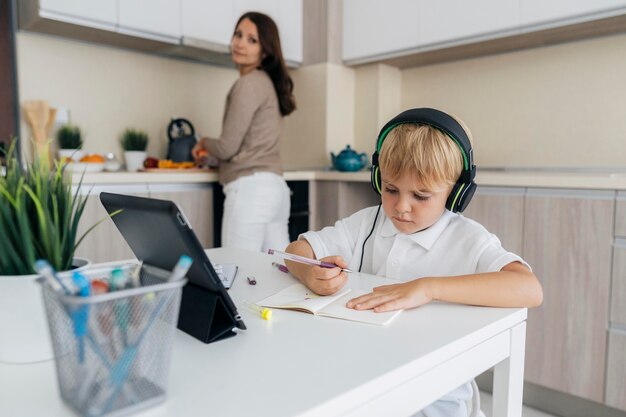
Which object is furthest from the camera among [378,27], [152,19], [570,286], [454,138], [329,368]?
[378,27]

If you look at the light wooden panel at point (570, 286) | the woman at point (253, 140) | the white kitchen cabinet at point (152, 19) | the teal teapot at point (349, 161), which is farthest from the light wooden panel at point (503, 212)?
the white kitchen cabinet at point (152, 19)

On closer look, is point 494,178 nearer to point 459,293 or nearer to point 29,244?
point 459,293

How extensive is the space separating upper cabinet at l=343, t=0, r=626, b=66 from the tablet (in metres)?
2.26

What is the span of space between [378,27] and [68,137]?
1790 mm

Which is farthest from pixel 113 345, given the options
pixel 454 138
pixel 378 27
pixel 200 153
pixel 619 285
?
pixel 378 27

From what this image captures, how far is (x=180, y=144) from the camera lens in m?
2.89

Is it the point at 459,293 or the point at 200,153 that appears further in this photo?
the point at 200,153

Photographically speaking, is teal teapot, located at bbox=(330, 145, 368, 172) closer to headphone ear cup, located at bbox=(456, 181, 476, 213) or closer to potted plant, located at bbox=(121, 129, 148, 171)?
potted plant, located at bbox=(121, 129, 148, 171)

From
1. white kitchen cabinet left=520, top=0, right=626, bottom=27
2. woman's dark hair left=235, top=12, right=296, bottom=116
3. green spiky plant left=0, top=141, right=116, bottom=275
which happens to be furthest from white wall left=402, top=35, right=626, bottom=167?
green spiky plant left=0, top=141, right=116, bottom=275

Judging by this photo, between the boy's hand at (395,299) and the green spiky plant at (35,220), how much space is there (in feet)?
1.35

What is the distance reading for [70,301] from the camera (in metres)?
0.43

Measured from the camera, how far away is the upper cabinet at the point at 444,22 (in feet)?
7.63

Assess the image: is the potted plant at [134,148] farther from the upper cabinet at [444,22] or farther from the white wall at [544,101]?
the white wall at [544,101]

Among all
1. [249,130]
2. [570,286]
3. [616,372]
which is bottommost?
[616,372]
